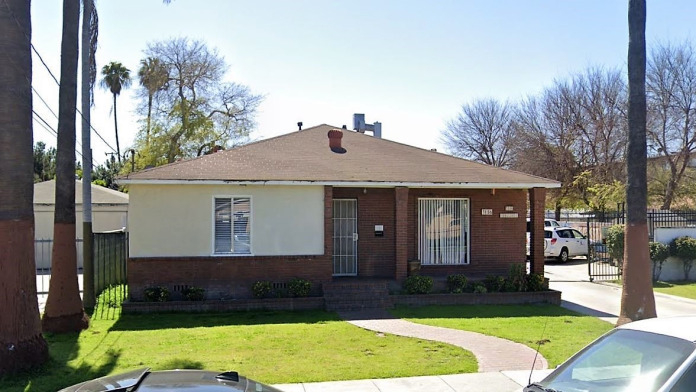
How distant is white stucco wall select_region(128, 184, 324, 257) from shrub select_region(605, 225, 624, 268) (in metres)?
11.5

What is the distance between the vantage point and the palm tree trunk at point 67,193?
1068 centimetres

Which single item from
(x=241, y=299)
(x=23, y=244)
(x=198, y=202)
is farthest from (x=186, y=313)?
(x=23, y=244)

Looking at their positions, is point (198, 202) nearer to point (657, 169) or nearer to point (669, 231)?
point (669, 231)

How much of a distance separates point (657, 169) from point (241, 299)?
1158 inches

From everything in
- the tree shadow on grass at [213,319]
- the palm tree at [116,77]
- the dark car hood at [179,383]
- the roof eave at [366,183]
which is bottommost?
the tree shadow on grass at [213,319]

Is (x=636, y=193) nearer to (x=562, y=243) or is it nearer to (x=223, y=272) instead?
(x=223, y=272)

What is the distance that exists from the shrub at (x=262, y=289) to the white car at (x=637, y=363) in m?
9.86

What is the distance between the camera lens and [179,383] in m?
3.12

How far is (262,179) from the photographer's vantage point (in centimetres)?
1376

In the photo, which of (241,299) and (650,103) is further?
(650,103)

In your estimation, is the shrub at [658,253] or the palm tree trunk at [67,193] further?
the shrub at [658,253]

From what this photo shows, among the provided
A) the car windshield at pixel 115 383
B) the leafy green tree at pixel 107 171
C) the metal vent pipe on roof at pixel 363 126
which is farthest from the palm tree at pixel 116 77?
the car windshield at pixel 115 383

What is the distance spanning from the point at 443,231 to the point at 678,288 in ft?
25.9

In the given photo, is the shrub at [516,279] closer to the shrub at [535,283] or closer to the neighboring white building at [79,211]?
the shrub at [535,283]
